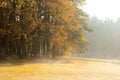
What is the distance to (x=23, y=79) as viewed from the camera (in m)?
21.1

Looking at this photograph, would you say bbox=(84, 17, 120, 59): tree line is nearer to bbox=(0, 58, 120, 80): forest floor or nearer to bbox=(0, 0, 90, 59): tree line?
bbox=(0, 0, 90, 59): tree line

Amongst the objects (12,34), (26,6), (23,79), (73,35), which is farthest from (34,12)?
(23,79)

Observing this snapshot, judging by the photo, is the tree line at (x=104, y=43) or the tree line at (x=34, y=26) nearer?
the tree line at (x=34, y=26)

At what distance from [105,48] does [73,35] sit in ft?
223

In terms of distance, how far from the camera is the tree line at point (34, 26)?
133 feet

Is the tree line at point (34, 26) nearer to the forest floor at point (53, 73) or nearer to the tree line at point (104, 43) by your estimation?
the forest floor at point (53, 73)

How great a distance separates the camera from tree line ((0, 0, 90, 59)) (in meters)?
40.4

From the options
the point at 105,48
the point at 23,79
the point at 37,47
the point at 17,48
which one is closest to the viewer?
the point at 23,79

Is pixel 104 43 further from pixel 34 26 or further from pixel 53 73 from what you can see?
pixel 53 73

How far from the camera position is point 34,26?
42.0m

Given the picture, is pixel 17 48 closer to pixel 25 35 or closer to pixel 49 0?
pixel 25 35

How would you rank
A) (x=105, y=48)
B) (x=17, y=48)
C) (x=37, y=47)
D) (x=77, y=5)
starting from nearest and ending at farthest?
(x=17, y=48), (x=37, y=47), (x=77, y=5), (x=105, y=48)

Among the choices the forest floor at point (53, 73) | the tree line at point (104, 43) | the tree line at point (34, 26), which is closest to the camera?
the forest floor at point (53, 73)

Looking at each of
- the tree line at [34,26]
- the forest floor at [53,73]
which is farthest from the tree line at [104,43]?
the forest floor at [53,73]
